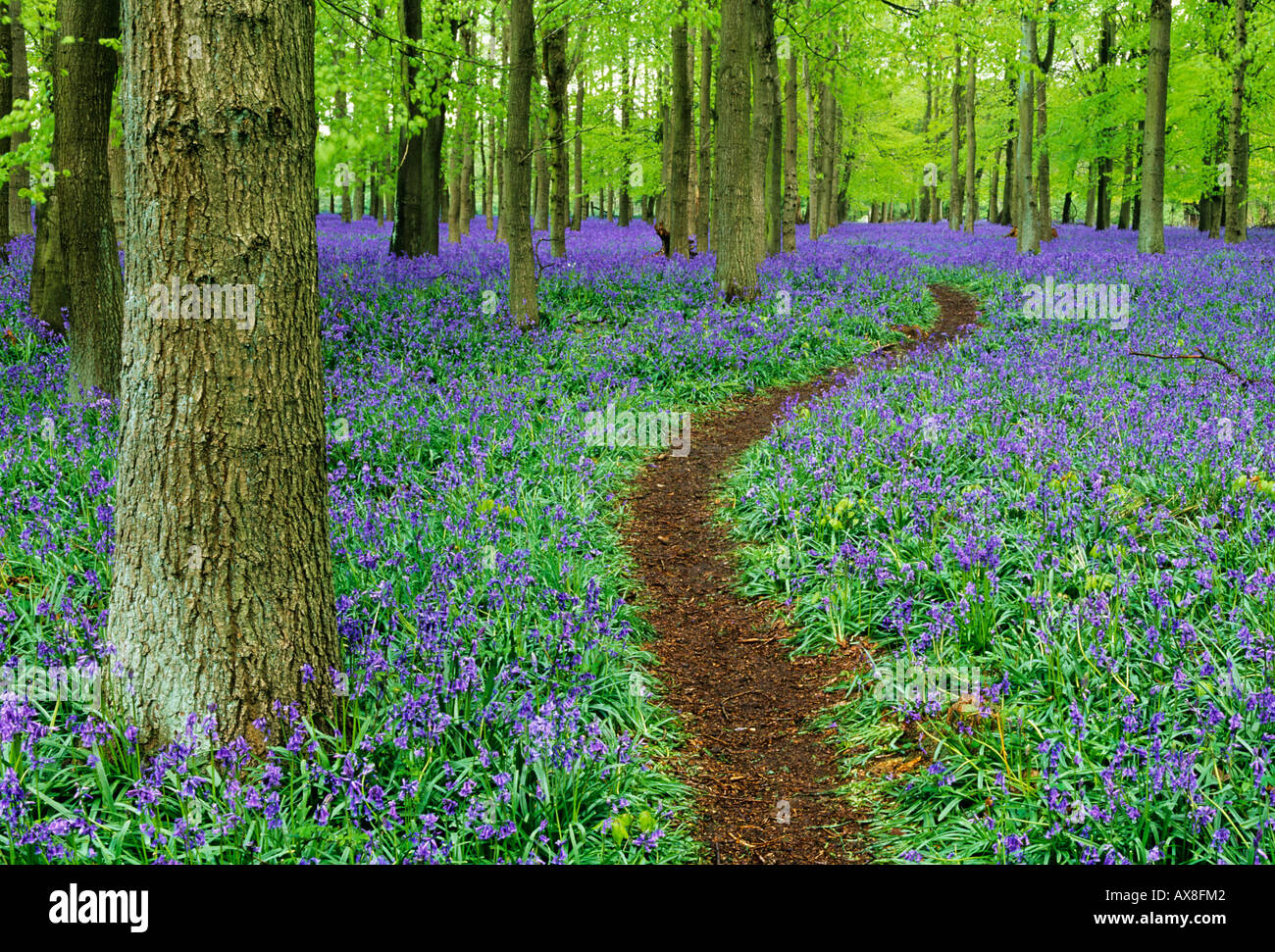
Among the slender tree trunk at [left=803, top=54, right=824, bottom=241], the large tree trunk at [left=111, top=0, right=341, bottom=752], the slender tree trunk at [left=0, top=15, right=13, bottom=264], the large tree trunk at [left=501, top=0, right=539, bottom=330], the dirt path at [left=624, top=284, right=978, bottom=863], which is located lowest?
the dirt path at [left=624, top=284, right=978, bottom=863]

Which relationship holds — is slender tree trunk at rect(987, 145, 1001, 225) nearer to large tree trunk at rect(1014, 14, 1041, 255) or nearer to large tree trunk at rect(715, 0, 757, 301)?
large tree trunk at rect(1014, 14, 1041, 255)

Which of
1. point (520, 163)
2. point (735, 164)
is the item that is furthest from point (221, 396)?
point (735, 164)

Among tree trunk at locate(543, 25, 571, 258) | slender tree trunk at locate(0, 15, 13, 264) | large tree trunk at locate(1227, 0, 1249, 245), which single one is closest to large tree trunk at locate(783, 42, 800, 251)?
tree trunk at locate(543, 25, 571, 258)

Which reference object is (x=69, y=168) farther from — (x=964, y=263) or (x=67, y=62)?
(x=964, y=263)

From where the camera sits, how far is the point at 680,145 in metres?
17.8

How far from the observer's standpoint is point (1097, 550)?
479 cm

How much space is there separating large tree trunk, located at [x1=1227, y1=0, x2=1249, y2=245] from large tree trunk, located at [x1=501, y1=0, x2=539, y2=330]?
17202 millimetres

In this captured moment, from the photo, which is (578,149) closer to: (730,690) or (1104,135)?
(1104,135)

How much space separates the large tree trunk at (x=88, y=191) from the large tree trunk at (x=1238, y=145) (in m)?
22.0

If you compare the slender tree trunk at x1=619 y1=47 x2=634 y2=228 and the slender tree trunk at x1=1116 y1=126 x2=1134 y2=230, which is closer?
Answer: the slender tree trunk at x1=1116 y1=126 x2=1134 y2=230

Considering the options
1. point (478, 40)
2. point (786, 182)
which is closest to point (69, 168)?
point (786, 182)

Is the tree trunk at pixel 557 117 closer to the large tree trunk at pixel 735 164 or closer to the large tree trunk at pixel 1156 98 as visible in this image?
the large tree trunk at pixel 735 164

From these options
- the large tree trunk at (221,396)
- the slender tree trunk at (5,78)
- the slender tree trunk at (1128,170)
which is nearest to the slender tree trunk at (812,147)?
the slender tree trunk at (1128,170)

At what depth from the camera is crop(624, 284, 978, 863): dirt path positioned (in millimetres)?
3551
